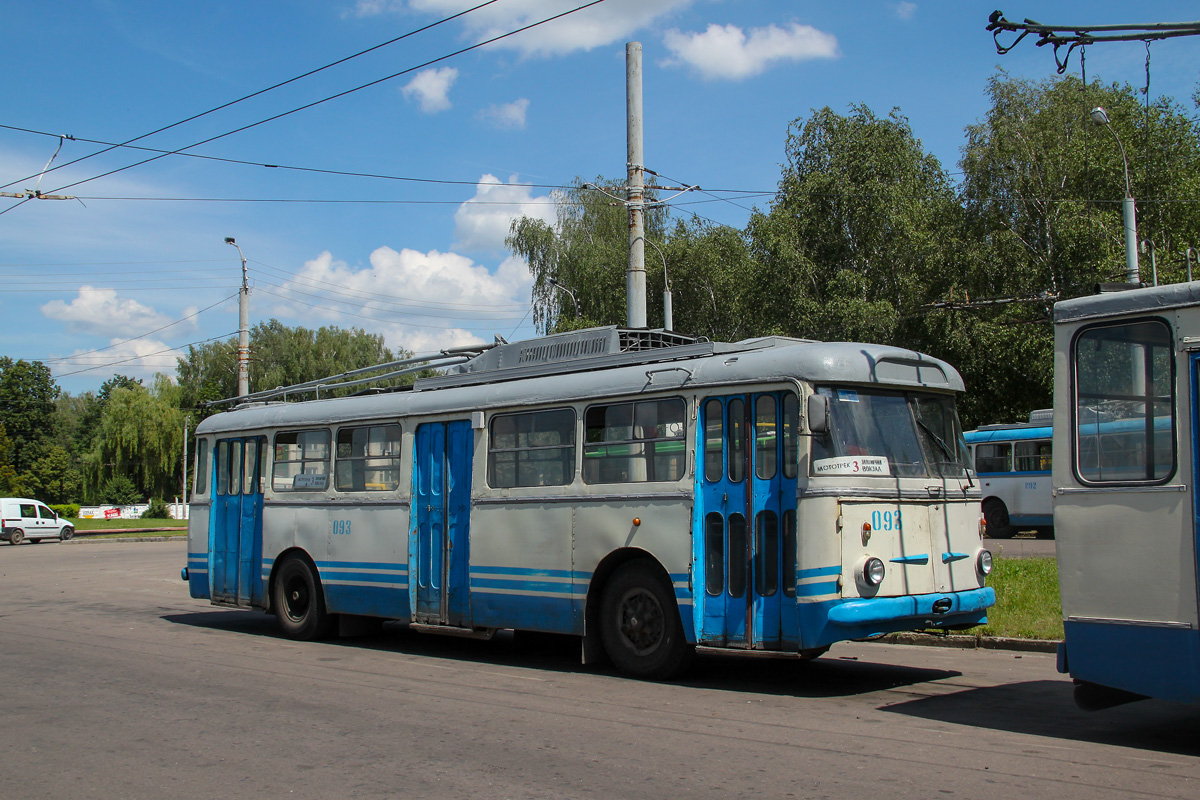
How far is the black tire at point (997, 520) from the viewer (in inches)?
1159

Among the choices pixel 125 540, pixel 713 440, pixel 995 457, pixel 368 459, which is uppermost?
pixel 995 457

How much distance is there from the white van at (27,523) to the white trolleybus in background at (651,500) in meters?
35.9

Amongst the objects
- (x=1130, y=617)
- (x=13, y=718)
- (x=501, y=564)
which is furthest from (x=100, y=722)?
(x=1130, y=617)

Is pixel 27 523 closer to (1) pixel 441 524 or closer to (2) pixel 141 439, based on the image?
(2) pixel 141 439

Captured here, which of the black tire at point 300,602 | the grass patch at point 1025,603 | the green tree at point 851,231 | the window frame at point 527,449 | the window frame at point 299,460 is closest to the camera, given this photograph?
the window frame at point 527,449

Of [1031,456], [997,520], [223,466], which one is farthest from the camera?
[997,520]

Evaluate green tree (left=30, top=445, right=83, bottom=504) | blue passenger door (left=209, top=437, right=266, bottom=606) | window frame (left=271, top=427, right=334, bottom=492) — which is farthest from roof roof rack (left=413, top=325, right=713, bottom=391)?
green tree (left=30, top=445, right=83, bottom=504)

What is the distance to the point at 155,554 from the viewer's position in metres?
32.6

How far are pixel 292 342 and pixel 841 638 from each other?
228 feet

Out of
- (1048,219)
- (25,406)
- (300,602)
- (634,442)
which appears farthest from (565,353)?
(25,406)

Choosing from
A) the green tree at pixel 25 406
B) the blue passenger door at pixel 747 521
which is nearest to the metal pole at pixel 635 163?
the blue passenger door at pixel 747 521

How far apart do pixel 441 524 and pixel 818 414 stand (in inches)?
197

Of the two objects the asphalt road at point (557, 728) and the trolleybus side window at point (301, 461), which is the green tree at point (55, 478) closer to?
the trolleybus side window at point (301, 461)

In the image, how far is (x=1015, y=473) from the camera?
2895cm
